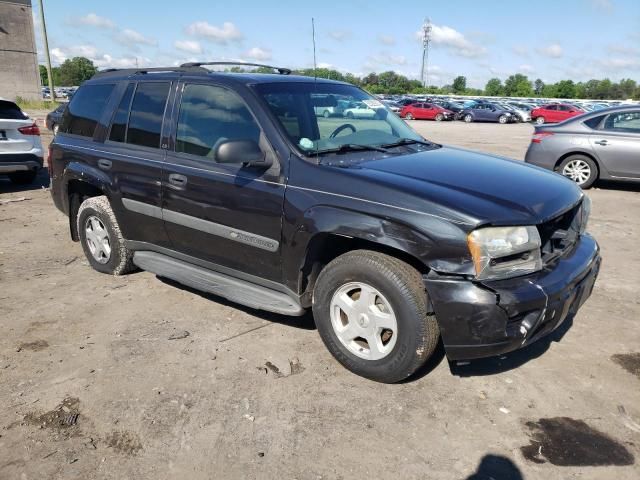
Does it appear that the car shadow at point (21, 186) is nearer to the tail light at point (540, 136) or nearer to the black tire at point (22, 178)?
the black tire at point (22, 178)

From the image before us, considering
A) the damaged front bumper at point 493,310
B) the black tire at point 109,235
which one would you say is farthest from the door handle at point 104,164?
the damaged front bumper at point 493,310

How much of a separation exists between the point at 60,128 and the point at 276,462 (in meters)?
4.30

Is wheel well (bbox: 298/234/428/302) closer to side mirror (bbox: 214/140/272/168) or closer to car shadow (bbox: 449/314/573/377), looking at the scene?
side mirror (bbox: 214/140/272/168)

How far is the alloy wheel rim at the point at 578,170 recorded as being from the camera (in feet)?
31.3

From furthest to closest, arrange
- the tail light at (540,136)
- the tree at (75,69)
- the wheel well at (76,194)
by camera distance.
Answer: the tree at (75,69), the tail light at (540,136), the wheel well at (76,194)

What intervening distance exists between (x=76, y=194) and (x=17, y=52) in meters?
47.0

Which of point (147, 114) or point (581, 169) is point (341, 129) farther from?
point (581, 169)

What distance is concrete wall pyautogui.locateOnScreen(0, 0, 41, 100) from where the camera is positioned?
42.8 meters

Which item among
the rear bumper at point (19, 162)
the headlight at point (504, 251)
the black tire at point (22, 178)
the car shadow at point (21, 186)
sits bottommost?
the car shadow at point (21, 186)

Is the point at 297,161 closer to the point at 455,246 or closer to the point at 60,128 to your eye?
the point at 455,246

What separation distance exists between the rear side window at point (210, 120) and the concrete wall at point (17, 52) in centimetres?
4603

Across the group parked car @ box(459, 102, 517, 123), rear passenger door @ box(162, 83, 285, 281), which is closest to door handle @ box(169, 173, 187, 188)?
rear passenger door @ box(162, 83, 285, 281)

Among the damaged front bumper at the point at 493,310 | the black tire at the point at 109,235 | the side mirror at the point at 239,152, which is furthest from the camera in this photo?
the black tire at the point at 109,235

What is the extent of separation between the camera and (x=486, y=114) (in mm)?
39000
